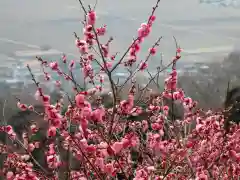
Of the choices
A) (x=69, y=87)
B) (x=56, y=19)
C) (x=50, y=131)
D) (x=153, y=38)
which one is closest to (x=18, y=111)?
(x=69, y=87)

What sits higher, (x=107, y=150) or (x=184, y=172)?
(x=107, y=150)

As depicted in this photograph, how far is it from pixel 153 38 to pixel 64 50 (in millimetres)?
560

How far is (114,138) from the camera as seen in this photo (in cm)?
153

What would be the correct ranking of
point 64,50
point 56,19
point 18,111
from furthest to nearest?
1. point 56,19
2. point 64,50
3. point 18,111

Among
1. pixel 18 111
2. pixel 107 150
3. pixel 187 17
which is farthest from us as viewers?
pixel 187 17

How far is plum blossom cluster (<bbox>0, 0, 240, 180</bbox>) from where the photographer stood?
102cm

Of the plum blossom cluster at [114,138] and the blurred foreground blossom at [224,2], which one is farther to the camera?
the blurred foreground blossom at [224,2]

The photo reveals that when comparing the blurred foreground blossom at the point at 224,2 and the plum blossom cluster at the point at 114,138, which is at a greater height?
the blurred foreground blossom at the point at 224,2

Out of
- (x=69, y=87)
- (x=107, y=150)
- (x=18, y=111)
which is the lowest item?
(x=18, y=111)

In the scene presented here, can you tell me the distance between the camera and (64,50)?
2.39 m

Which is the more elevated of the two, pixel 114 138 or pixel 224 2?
pixel 224 2

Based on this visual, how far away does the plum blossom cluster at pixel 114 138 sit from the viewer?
3.34ft

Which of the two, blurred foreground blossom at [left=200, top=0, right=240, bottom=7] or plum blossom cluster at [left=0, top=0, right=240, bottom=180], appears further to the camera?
blurred foreground blossom at [left=200, top=0, right=240, bottom=7]

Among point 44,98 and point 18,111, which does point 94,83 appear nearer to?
point 18,111
